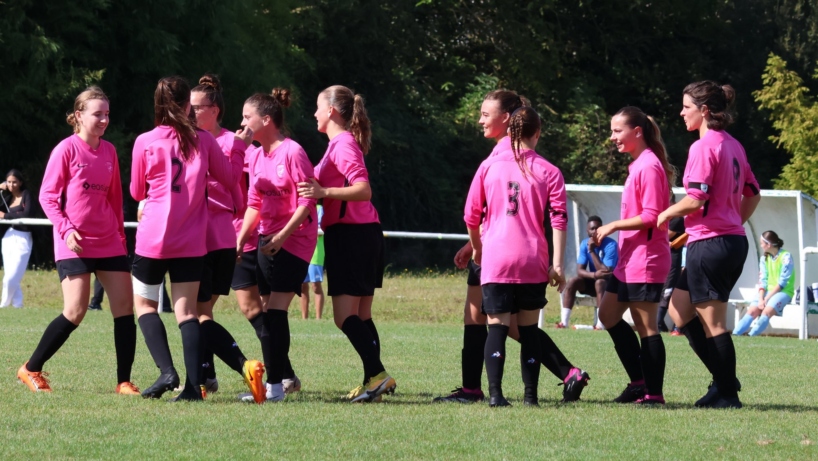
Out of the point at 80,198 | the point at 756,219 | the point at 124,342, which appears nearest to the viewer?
the point at 80,198

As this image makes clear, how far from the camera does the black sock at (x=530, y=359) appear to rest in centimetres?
714

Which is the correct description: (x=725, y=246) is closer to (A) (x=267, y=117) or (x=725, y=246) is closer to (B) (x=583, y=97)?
(A) (x=267, y=117)

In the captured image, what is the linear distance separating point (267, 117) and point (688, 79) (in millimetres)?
33609

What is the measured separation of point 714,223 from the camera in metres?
7.24

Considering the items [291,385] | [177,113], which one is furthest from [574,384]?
[177,113]

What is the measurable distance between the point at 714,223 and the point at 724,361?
0.84m

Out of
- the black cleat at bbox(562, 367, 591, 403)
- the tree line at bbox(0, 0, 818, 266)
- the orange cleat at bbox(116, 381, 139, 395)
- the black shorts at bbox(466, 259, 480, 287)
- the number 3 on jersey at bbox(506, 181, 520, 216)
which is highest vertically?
the tree line at bbox(0, 0, 818, 266)

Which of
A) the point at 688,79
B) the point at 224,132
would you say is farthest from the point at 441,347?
the point at 688,79

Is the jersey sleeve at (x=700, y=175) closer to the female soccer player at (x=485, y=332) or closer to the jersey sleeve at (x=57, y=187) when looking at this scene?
the female soccer player at (x=485, y=332)

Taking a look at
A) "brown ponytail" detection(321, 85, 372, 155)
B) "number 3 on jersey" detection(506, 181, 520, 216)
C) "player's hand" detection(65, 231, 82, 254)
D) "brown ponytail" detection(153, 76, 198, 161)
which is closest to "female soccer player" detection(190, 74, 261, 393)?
"brown ponytail" detection(153, 76, 198, 161)

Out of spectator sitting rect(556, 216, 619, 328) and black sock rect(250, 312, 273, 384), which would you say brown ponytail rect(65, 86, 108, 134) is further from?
spectator sitting rect(556, 216, 619, 328)

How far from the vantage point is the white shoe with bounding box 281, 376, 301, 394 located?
785 centimetres

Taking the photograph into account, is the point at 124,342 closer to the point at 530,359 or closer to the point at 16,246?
the point at 530,359

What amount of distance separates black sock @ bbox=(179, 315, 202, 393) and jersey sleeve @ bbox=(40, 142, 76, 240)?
0.92 meters
